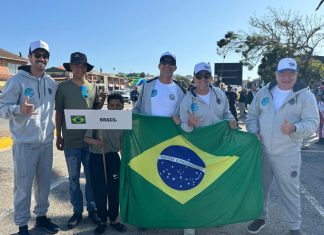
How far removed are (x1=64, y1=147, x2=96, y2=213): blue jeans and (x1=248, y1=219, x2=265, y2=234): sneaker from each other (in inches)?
86.1

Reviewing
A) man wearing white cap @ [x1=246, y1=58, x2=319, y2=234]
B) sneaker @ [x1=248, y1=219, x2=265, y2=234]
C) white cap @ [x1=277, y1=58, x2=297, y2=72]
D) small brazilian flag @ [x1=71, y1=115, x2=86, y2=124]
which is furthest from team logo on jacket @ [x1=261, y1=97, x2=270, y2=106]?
small brazilian flag @ [x1=71, y1=115, x2=86, y2=124]

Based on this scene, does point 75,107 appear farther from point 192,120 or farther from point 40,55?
point 192,120

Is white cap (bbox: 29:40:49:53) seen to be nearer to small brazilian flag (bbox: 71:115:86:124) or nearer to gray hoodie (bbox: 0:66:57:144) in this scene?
gray hoodie (bbox: 0:66:57:144)

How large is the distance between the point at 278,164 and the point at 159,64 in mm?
2040

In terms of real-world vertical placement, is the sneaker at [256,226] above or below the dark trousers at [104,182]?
below

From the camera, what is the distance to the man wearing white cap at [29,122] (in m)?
3.83

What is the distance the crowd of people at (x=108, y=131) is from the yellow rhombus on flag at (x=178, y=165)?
271 mm

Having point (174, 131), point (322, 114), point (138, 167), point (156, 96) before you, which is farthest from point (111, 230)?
point (322, 114)

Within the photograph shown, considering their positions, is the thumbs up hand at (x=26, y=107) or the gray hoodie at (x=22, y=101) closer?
the thumbs up hand at (x=26, y=107)

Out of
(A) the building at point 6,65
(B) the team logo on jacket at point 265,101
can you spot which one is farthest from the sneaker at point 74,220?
(A) the building at point 6,65

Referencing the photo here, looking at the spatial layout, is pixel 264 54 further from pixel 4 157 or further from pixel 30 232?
pixel 30 232

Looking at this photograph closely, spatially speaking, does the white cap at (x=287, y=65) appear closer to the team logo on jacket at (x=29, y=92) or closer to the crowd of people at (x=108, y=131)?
the crowd of people at (x=108, y=131)

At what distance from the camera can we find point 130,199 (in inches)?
161

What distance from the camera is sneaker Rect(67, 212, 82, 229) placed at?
4281 mm
